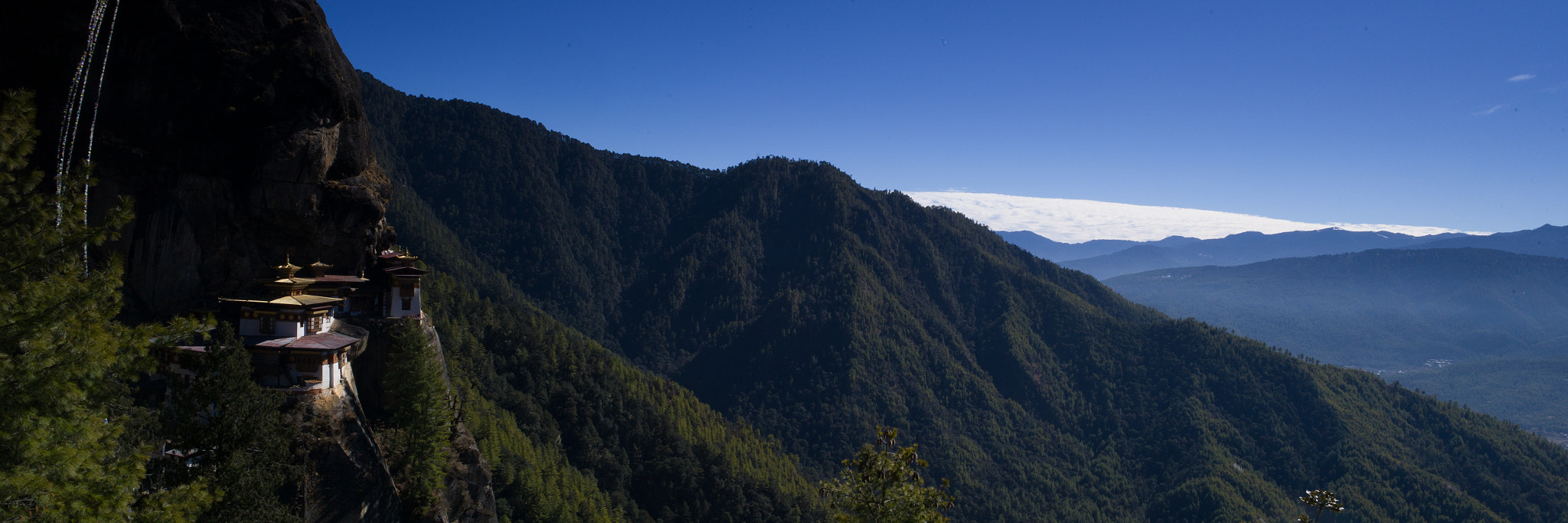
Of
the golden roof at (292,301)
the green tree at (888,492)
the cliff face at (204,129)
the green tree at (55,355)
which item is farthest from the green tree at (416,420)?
the green tree at (888,492)

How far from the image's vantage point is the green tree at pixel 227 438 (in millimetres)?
19625

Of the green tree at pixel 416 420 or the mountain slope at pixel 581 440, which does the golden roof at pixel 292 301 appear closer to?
the green tree at pixel 416 420

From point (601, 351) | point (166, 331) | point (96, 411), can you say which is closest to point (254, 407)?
point (166, 331)

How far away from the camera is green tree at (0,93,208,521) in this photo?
12297 mm

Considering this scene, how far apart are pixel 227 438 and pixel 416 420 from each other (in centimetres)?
1272

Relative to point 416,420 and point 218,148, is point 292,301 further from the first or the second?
point 218,148

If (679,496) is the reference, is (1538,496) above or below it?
below

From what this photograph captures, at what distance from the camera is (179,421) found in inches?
812

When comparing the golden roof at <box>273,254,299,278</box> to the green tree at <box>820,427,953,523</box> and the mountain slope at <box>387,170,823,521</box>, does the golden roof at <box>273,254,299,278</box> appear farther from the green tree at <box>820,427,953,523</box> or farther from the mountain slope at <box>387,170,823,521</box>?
the mountain slope at <box>387,170,823,521</box>

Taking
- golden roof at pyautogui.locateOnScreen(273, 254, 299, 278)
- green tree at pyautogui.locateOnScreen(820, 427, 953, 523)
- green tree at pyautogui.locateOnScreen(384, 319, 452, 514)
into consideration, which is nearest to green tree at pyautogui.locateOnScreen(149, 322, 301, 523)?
golden roof at pyautogui.locateOnScreen(273, 254, 299, 278)

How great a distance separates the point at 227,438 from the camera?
2108 centimetres

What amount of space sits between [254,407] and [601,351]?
373 ft

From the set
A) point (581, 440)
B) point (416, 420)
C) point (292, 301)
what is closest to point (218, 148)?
point (292, 301)

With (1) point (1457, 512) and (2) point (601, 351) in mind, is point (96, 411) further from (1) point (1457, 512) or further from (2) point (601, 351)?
(1) point (1457, 512)
